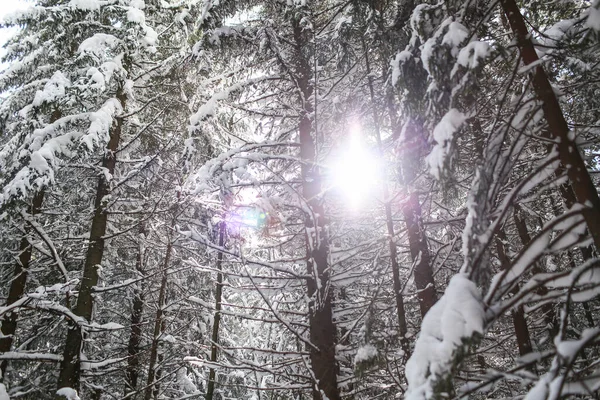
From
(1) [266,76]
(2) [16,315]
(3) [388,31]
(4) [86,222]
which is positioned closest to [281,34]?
(1) [266,76]

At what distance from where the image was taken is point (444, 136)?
93.0 inches

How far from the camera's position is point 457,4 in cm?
342

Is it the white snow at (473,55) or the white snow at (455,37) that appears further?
the white snow at (455,37)

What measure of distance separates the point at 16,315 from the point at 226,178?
736cm

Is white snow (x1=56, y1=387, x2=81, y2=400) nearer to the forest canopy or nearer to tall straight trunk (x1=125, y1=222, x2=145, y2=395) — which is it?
the forest canopy

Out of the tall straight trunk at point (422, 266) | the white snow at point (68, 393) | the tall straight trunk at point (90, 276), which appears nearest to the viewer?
the tall straight trunk at point (422, 266)

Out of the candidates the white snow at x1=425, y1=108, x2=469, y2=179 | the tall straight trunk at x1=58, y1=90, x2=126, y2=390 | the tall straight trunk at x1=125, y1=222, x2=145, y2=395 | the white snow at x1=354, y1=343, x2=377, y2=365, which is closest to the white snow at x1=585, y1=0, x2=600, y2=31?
the white snow at x1=425, y1=108, x2=469, y2=179

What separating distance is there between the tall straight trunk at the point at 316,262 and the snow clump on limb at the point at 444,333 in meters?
2.75

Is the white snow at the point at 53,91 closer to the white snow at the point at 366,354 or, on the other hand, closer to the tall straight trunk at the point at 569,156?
the white snow at the point at 366,354

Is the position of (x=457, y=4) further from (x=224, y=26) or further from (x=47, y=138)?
(x=47, y=138)

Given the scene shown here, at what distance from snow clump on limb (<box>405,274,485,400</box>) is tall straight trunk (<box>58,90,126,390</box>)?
6.77 meters

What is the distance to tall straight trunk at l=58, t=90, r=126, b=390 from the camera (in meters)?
6.48

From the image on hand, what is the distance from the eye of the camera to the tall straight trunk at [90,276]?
255 inches

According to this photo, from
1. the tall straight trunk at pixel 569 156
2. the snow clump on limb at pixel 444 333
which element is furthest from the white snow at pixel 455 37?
the snow clump on limb at pixel 444 333
